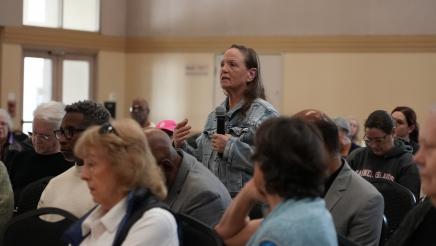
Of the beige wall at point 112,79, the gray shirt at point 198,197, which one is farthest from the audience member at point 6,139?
the beige wall at point 112,79

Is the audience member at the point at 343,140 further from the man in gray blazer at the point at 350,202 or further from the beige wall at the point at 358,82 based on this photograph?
the beige wall at the point at 358,82

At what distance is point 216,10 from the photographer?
11.0 m

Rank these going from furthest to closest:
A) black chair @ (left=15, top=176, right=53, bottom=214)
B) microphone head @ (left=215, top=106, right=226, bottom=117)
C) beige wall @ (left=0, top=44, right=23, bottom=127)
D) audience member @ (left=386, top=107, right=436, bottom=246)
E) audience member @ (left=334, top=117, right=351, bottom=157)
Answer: beige wall @ (left=0, top=44, right=23, bottom=127) < microphone head @ (left=215, top=106, right=226, bottom=117) < black chair @ (left=15, top=176, right=53, bottom=214) < audience member @ (left=334, top=117, right=351, bottom=157) < audience member @ (left=386, top=107, right=436, bottom=246)

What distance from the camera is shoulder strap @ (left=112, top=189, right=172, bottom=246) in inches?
89.1

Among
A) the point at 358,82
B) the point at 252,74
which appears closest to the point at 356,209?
the point at 252,74

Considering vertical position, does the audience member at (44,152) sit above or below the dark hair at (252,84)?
below

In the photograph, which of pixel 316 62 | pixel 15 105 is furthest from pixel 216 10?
pixel 15 105

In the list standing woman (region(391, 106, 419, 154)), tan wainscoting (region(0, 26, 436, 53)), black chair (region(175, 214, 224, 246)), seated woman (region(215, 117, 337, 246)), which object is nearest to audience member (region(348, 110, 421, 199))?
standing woman (region(391, 106, 419, 154))

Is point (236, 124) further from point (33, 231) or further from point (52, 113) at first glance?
point (33, 231)

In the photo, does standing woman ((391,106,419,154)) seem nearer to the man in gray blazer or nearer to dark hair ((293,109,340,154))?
the man in gray blazer

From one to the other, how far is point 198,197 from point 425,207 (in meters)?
0.96

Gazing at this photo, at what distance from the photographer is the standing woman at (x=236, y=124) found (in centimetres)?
346

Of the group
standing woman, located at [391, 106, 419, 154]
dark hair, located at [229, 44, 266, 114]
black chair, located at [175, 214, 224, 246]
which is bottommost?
black chair, located at [175, 214, 224, 246]

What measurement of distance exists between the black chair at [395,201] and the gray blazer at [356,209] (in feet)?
2.80
